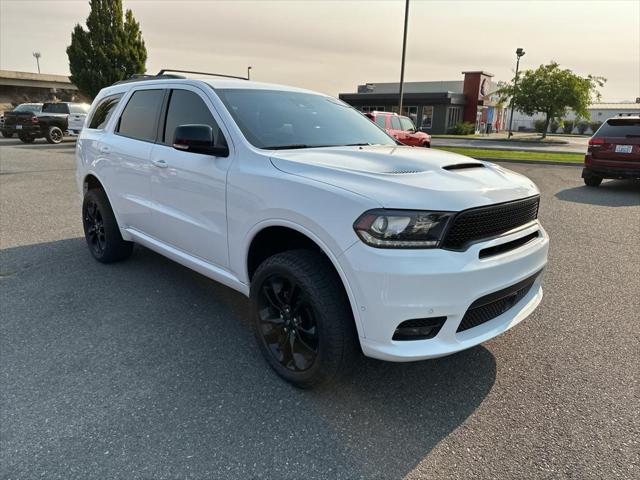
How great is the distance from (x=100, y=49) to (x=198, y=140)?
32824 millimetres

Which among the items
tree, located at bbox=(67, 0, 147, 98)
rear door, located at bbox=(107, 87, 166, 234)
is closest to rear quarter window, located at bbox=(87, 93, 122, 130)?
rear door, located at bbox=(107, 87, 166, 234)

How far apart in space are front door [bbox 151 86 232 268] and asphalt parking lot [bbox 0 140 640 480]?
67cm

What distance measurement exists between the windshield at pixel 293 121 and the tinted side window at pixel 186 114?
17 centimetres

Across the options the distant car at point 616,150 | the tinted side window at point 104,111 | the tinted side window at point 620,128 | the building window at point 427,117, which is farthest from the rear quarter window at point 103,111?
the building window at point 427,117

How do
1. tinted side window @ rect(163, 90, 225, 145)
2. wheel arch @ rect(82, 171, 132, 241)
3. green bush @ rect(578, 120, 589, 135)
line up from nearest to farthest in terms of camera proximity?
tinted side window @ rect(163, 90, 225, 145) → wheel arch @ rect(82, 171, 132, 241) → green bush @ rect(578, 120, 589, 135)

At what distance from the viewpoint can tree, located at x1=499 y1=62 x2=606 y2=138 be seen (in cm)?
3281

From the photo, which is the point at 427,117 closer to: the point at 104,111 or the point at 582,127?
the point at 582,127

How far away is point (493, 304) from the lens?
2691 mm

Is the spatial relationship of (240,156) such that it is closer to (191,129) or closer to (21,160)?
(191,129)

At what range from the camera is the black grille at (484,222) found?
7.84ft

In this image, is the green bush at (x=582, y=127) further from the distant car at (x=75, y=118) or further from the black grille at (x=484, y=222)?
the black grille at (x=484, y=222)

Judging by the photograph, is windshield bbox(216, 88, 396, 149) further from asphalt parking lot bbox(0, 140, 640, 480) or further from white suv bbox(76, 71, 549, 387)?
asphalt parking lot bbox(0, 140, 640, 480)

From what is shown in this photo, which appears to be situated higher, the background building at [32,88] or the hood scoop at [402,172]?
the background building at [32,88]

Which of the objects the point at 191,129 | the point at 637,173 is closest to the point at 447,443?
the point at 191,129
